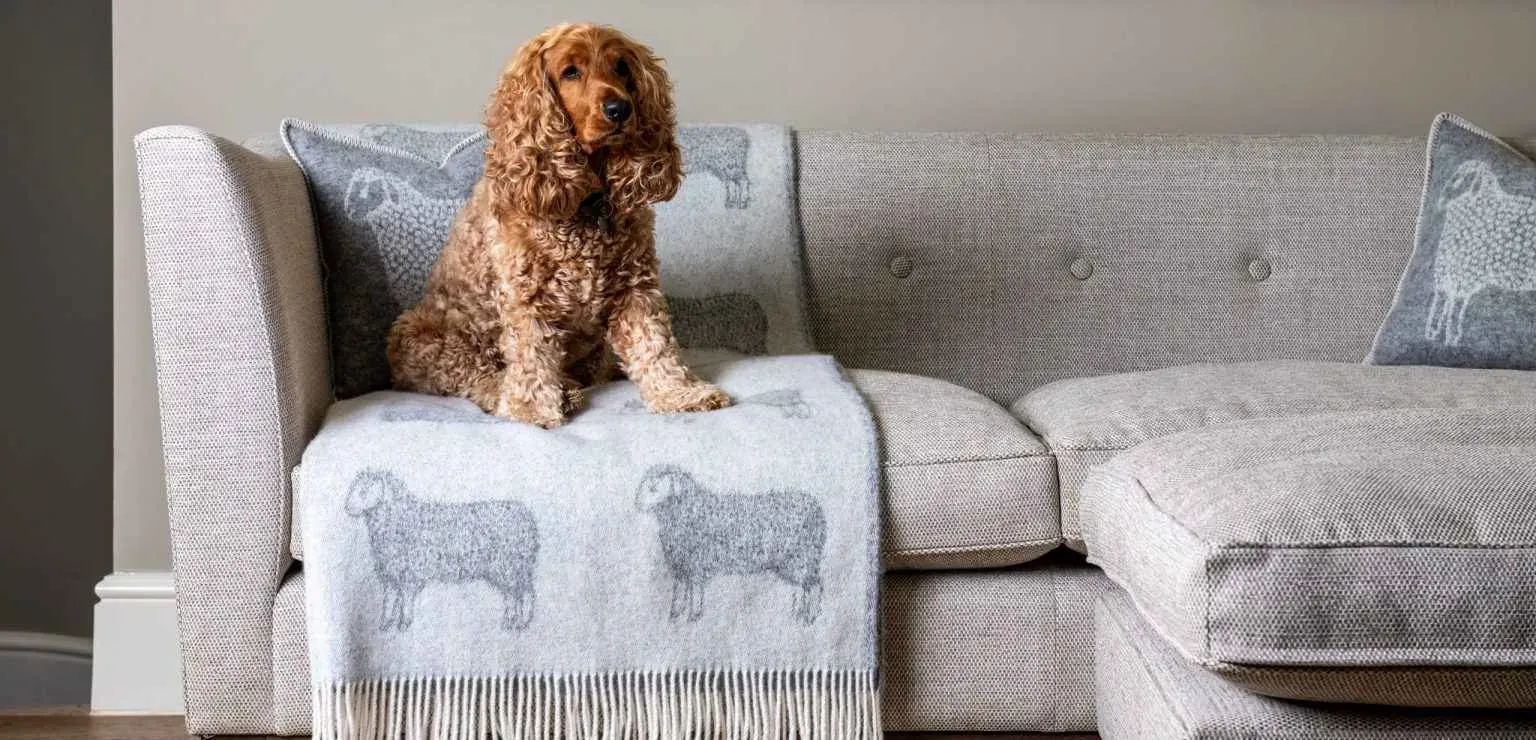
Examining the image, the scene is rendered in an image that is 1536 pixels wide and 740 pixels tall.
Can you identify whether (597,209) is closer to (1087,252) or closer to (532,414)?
(532,414)

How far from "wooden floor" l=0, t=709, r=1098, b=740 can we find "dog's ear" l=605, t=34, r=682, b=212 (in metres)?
1.06

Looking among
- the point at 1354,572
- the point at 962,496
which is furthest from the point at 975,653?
the point at 1354,572

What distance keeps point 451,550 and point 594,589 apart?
6.5 inches

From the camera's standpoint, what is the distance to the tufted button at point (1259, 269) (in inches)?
89.7

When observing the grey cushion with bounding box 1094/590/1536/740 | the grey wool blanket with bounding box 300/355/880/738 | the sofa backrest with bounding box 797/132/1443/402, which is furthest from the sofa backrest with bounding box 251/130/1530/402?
the grey cushion with bounding box 1094/590/1536/740

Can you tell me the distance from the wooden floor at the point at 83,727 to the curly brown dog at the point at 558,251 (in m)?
0.65

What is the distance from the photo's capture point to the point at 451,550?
147cm

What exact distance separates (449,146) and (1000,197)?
934 mm

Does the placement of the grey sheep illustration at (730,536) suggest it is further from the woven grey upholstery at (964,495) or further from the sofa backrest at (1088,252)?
the sofa backrest at (1088,252)

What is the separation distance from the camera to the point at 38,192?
2.79 m

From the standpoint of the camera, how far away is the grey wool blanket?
1471 millimetres

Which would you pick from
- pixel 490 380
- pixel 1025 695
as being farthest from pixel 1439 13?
pixel 490 380

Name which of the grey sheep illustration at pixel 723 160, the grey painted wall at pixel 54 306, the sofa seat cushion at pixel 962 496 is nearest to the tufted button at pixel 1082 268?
the grey sheep illustration at pixel 723 160

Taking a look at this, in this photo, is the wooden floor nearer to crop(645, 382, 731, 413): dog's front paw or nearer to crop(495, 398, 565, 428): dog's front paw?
crop(495, 398, 565, 428): dog's front paw
